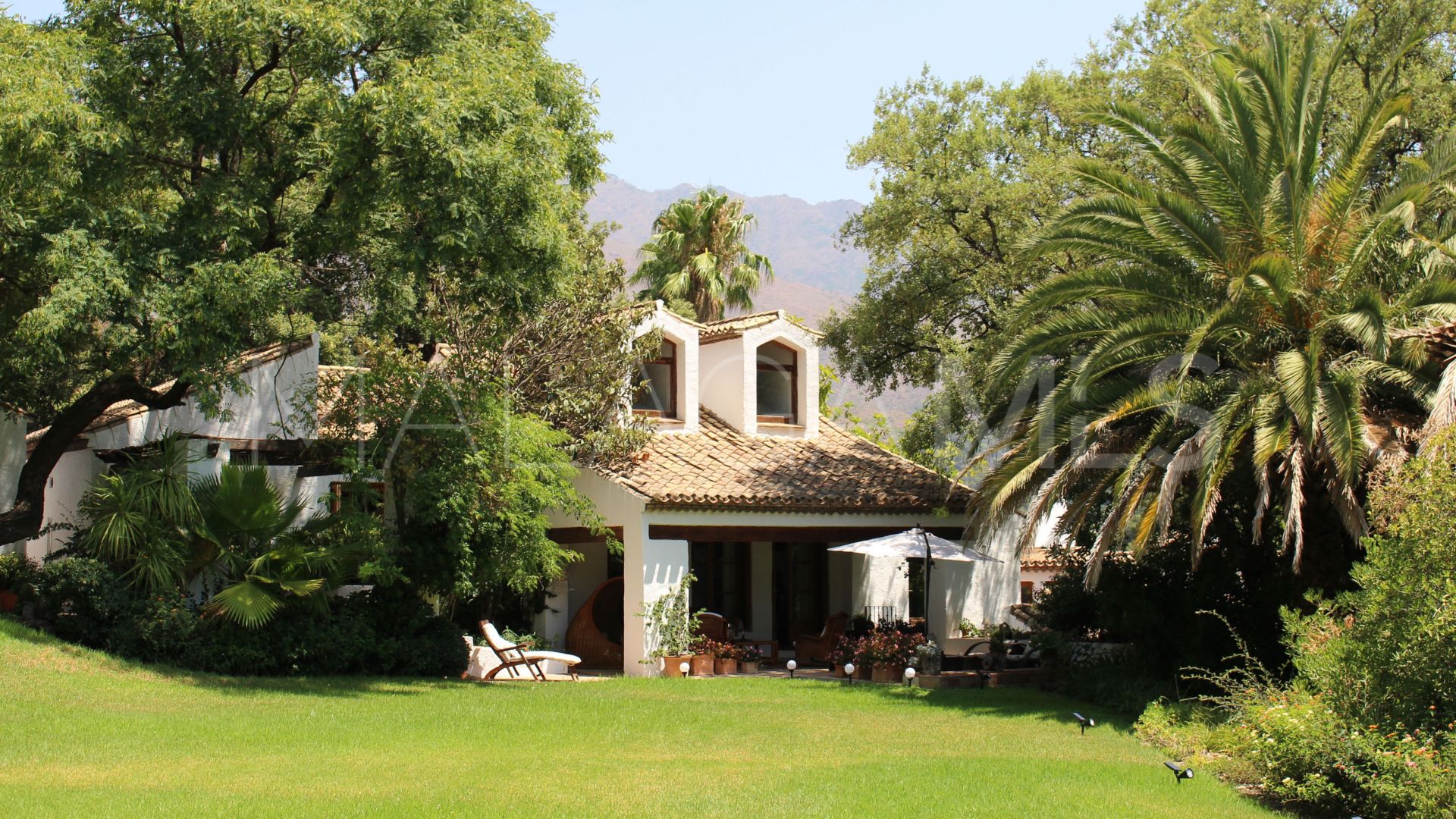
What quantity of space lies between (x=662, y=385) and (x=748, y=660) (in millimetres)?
5875

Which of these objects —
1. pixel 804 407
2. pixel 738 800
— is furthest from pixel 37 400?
pixel 738 800

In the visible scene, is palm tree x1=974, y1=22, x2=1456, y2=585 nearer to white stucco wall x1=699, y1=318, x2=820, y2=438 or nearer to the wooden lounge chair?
the wooden lounge chair

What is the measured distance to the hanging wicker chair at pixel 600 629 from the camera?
72.5 feet

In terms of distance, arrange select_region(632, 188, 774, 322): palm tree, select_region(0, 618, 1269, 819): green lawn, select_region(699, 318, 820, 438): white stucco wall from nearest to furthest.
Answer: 1. select_region(0, 618, 1269, 819): green lawn
2. select_region(699, 318, 820, 438): white stucco wall
3. select_region(632, 188, 774, 322): palm tree

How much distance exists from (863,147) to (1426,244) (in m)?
12.5

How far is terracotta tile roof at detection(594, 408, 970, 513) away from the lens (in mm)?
20953

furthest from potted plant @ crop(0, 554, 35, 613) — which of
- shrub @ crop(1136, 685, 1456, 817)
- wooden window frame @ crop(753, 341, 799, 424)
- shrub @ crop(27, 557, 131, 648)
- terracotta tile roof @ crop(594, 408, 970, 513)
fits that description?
shrub @ crop(1136, 685, 1456, 817)

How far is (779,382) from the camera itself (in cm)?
2612

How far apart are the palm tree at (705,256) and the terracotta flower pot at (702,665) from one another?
16.7 meters

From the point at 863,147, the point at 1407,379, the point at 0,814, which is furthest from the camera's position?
the point at 863,147

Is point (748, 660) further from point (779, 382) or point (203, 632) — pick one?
point (203, 632)

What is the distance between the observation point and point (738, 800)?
10508 millimetres

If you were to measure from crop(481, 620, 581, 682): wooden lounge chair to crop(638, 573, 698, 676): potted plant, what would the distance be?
4.26 feet

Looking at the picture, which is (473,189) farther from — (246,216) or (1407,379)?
(1407,379)
